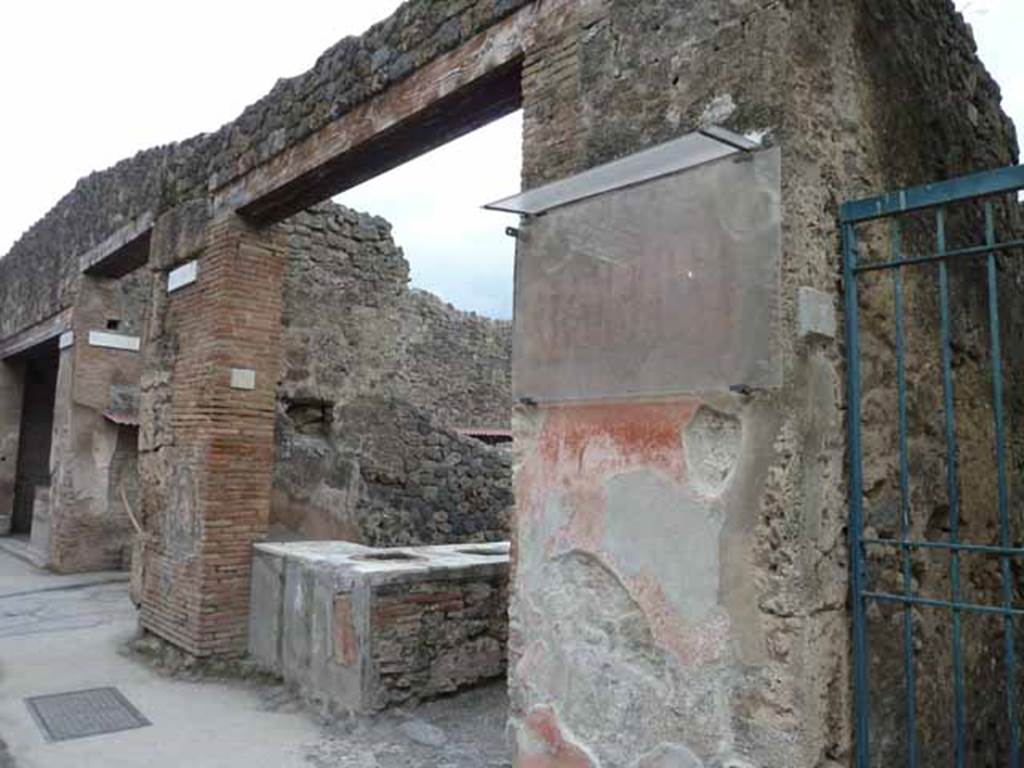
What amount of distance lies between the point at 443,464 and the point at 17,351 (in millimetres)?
7497

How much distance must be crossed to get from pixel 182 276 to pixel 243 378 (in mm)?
1042

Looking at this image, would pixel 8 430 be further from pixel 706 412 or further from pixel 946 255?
pixel 946 255

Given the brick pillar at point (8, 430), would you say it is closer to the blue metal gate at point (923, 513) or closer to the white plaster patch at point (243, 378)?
the white plaster patch at point (243, 378)

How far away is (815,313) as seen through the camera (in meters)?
2.50

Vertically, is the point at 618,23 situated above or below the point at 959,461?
above

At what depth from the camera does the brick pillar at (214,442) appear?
5504mm

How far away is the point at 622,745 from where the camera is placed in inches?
108

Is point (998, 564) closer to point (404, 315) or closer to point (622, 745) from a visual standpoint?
point (622, 745)

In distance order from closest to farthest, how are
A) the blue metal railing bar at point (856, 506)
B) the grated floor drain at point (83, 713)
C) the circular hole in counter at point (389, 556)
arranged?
the blue metal railing bar at point (856, 506), the grated floor drain at point (83, 713), the circular hole in counter at point (389, 556)

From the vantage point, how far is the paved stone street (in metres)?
3.90

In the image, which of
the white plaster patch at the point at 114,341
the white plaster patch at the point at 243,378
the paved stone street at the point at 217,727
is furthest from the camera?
the white plaster patch at the point at 114,341

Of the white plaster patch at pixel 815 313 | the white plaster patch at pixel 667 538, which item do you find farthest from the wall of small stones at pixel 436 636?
the white plaster patch at pixel 815 313

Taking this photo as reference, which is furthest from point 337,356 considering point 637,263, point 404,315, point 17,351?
point 637,263

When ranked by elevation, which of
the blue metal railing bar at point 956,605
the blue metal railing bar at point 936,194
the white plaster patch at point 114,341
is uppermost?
the white plaster patch at point 114,341
